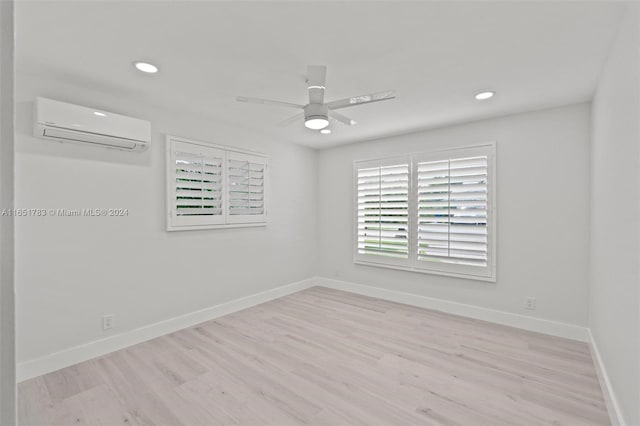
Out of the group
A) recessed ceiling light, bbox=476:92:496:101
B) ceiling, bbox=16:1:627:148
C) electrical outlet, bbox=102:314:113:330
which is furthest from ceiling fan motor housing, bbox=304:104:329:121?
electrical outlet, bbox=102:314:113:330

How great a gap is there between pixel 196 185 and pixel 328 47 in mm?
2274

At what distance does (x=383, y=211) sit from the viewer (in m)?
4.57

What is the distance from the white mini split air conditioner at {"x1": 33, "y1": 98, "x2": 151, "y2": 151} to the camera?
242 cm

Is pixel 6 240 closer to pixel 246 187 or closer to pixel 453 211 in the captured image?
pixel 246 187

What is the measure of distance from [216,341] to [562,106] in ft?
14.4

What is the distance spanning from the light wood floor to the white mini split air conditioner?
1.97 m

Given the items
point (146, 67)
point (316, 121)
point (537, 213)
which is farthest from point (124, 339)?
point (537, 213)

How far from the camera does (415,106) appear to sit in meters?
3.23

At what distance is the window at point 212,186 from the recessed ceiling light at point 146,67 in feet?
3.30

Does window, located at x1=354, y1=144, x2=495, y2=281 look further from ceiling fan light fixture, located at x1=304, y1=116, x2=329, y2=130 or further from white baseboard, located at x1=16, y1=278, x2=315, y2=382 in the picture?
ceiling fan light fixture, located at x1=304, y1=116, x2=329, y2=130

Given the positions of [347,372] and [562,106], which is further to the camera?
[562,106]

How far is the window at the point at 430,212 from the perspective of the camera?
3.68 m

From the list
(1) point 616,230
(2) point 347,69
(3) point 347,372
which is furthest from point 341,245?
(1) point 616,230

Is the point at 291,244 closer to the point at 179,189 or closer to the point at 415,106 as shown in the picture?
the point at 179,189
